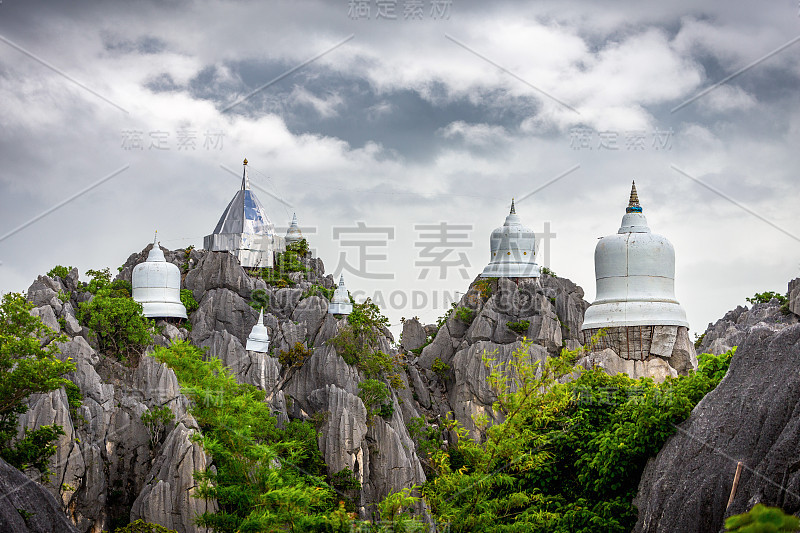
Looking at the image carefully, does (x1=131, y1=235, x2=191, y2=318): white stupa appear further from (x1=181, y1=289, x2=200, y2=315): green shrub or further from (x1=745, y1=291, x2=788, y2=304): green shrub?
(x1=745, y1=291, x2=788, y2=304): green shrub

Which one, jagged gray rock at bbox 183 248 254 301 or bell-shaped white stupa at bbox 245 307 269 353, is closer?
bell-shaped white stupa at bbox 245 307 269 353

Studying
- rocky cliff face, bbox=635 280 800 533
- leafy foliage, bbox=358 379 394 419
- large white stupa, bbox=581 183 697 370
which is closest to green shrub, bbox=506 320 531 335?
leafy foliage, bbox=358 379 394 419

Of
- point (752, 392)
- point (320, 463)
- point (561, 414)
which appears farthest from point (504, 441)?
point (320, 463)

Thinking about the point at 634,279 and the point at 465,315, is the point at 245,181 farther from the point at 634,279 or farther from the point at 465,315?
the point at 634,279

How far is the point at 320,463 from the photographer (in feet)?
114

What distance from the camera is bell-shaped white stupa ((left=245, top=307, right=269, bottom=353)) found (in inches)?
1668

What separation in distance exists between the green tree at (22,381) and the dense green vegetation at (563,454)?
Result: 38.1 ft

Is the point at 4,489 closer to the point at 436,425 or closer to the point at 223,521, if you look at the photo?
the point at 223,521

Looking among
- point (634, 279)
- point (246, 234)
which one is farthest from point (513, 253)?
point (634, 279)

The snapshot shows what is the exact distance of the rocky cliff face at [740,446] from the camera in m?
10.6

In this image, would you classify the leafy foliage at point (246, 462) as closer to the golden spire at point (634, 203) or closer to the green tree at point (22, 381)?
the green tree at point (22, 381)

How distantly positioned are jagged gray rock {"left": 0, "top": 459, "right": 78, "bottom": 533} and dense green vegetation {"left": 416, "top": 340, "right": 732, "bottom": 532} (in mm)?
7153

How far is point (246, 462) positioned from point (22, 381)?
6.22m

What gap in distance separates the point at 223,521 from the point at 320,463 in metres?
A: 15.0
